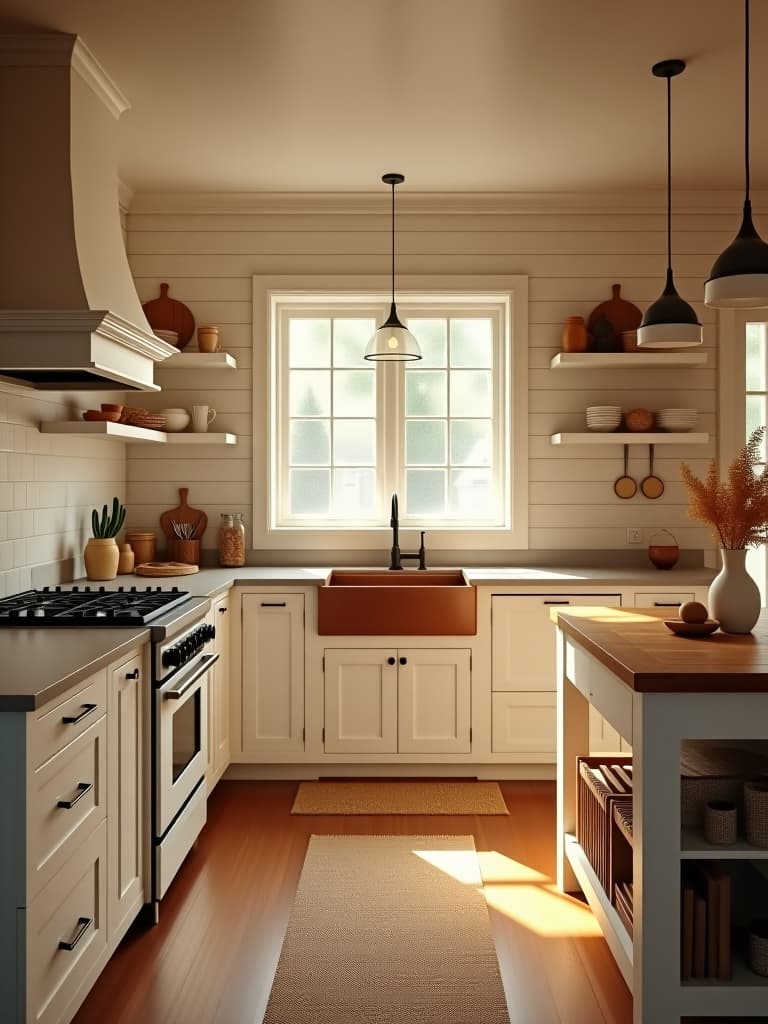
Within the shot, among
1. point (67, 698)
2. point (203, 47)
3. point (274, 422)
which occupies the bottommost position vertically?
point (67, 698)

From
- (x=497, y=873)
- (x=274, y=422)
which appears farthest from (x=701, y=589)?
(x=274, y=422)

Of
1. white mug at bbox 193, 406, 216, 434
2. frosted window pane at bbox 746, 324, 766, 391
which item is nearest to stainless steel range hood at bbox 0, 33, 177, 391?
white mug at bbox 193, 406, 216, 434

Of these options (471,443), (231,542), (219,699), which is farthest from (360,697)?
(471,443)

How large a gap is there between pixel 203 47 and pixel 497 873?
3.07 metres

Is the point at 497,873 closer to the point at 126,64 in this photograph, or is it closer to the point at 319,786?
the point at 319,786

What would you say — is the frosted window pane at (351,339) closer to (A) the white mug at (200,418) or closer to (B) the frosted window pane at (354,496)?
(B) the frosted window pane at (354,496)

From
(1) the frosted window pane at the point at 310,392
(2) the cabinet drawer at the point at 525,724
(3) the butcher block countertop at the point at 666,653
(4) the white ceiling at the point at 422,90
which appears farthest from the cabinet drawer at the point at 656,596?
(4) the white ceiling at the point at 422,90

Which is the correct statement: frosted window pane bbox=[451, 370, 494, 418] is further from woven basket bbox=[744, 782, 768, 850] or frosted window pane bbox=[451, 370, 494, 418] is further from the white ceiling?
woven basket bbox=[744, 782, 768, 850]

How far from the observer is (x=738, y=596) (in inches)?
99.4

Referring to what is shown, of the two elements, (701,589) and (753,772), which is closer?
(753,772)

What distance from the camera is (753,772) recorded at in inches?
91.0

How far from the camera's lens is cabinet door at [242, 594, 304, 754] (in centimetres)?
414

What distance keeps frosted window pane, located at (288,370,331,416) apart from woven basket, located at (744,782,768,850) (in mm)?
3255

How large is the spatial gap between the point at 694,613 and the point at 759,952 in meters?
0.86
